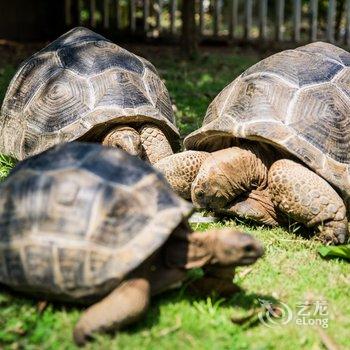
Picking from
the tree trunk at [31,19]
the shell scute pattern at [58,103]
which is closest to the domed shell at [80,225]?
the shell scute pattern at [58,103]

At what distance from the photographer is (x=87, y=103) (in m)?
5.30

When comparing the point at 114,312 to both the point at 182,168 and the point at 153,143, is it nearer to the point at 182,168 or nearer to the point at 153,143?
the point at 182,168

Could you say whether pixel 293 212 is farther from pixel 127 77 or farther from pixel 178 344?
A: pixel 127 77

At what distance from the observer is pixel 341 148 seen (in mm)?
4520

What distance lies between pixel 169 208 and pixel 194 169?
1.54m

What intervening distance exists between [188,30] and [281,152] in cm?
629

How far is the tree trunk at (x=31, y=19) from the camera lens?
12852mm

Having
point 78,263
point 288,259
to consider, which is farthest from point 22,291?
point 288,259

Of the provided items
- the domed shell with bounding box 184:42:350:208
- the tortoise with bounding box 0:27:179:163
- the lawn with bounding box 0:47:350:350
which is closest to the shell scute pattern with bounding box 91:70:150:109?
the tortoise with bounding box 0:27:179:163

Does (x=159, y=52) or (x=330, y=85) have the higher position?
(x=330, y=85)

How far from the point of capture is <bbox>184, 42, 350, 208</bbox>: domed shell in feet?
14.6

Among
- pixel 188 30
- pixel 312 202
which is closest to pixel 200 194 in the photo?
pixel 312 202

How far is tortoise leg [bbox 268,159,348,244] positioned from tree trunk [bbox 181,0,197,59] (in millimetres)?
6357

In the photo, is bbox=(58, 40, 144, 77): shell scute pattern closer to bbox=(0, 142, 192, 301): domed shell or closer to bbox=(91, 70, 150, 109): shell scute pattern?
bbox=(91, 70, 150, 109): shell scute pattern
